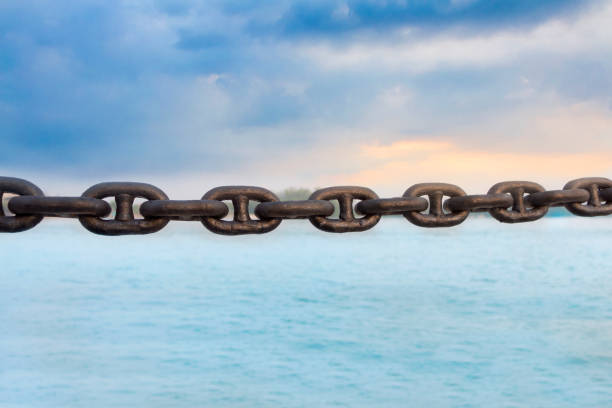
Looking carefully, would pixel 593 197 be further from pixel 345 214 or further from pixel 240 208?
pixel 240 208

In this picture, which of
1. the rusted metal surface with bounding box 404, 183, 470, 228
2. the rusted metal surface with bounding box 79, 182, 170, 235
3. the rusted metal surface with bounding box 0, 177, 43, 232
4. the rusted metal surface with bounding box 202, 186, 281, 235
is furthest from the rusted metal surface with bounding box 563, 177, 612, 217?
the rusted metal surface with bounding box 0, 177, 43, 232

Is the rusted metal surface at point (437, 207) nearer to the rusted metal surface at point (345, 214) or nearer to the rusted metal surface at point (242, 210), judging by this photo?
the rusted metal surface at point (345, 214)

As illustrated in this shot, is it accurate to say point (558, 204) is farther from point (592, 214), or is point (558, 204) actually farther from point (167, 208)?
point (167, 208)

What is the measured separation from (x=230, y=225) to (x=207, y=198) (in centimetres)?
12

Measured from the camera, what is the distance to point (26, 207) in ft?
7.16

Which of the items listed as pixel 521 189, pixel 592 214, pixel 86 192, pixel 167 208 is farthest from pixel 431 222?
pixel 86 192

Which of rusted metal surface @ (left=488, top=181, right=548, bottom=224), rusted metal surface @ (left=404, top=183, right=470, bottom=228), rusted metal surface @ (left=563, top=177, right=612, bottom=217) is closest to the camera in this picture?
rusted metal surface @ (left=404, top=183, right=470, bottom=228)

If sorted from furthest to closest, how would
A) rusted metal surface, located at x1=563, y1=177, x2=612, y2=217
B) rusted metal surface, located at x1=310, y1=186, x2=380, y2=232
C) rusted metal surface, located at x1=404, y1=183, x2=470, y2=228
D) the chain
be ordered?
1. rusted metal surface, located at x1=563, y1=177, x2=612, y2=217
2. rusted metal surface, located at x1=404, y1=183, x2=470, y2=228
3. rusted metal surface, located at x1=310, y1=186, x2=380, y2=232
4. the chain

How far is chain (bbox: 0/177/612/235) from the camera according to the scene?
221cm

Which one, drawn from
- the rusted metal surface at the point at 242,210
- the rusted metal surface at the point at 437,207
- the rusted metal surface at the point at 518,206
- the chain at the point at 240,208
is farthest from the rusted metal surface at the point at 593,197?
the rusted metal surface at the point at 242,210

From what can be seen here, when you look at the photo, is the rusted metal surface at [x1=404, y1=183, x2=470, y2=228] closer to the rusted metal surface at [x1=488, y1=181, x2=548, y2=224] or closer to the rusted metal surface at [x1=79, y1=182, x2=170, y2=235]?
the rusted metal surface at [x1=488, y1=181, x2=548, y2=224]

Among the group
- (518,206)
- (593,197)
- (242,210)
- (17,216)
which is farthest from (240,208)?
(593,197)

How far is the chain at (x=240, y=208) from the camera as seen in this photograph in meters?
2.21

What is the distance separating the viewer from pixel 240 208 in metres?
2.34
